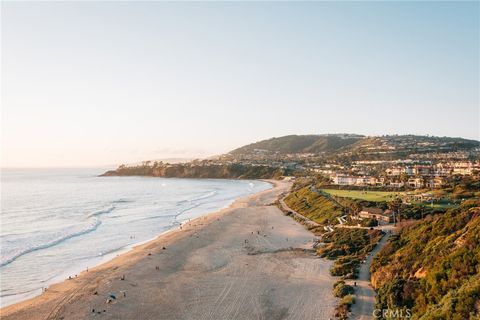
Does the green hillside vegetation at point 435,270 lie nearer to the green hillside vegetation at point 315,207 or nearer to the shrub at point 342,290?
the shrub at point 342,290

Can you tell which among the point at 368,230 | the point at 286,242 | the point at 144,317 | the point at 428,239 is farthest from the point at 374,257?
the point at 144,317

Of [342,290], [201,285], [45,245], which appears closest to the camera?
[342,290]

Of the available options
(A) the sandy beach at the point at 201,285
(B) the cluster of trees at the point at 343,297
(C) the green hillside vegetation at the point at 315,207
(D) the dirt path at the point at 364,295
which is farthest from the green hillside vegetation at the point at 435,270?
(C) the green hillside vegetation at the point at 315,207

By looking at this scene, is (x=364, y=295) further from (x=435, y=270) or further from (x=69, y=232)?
(x=69, y=232)

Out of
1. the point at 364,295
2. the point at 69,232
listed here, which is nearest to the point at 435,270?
the point at 364,295

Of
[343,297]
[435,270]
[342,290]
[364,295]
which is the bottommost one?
[343,297]

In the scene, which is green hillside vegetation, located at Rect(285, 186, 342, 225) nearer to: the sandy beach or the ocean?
the sandy beach
